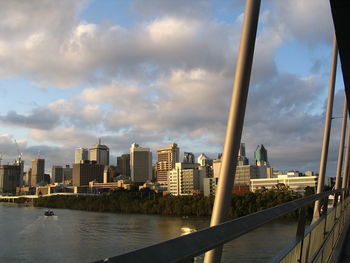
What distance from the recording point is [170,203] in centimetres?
6019

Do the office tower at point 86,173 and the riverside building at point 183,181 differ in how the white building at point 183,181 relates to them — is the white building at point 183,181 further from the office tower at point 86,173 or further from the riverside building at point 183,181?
the office tower at point 86,173

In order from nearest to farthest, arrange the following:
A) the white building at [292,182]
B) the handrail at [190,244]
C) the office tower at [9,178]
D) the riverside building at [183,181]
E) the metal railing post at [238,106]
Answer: the handrail at [190,244], the metal railing post at [238,106], the white building at [292,182], the riverside building at [183,181], the office tower at [9,178]

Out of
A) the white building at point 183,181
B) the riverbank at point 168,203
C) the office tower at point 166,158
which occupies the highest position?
the office tower at point 166,158

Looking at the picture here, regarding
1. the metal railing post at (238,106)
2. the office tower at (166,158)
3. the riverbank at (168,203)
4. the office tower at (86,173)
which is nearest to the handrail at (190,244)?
the metal railing post at (238,106)

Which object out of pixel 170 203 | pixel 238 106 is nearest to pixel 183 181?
pixel 170 203

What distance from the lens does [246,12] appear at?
299 centimetres

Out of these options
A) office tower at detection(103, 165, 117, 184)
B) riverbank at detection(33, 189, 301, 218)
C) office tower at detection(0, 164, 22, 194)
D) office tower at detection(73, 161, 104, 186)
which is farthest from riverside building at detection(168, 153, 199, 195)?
office tower at detection(0, 164, 22, 194)

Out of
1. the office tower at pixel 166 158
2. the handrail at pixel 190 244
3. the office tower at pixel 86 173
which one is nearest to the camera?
the handrail at pixel 190 244

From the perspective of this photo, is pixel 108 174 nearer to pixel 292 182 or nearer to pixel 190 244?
pixel 292 182

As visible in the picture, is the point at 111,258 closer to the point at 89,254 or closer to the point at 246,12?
the point at 246,12

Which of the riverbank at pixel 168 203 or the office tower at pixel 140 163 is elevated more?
the office tower at pixel 140 163

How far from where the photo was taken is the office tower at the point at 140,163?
157337mm

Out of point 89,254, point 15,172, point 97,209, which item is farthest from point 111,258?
point 15,172

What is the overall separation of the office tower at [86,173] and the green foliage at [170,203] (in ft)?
192
